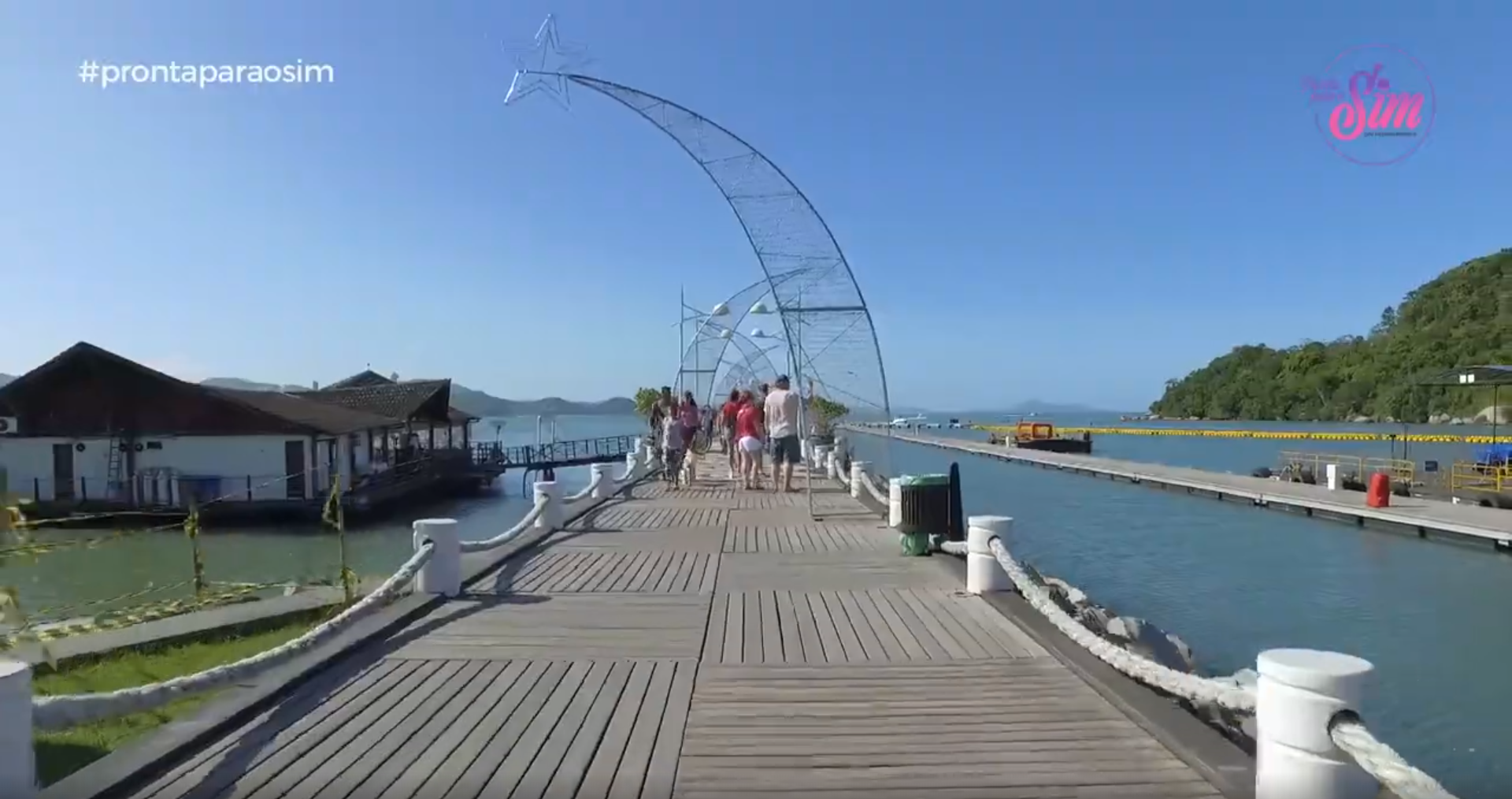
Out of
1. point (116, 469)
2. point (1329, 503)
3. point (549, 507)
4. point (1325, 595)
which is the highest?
point (116, 469)

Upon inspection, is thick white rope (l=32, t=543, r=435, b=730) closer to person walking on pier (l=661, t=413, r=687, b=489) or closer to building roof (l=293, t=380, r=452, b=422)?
person walking on pier (l=661, t=413, r=687, b=489)

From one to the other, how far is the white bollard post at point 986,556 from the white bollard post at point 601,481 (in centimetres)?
844

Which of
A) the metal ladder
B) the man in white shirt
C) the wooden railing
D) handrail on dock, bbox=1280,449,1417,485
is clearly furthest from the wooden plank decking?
the wooden railing

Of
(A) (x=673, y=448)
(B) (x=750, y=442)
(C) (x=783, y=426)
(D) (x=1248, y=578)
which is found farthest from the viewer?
(D) (x=1248, y=578)

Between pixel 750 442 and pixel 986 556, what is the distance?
9766mm

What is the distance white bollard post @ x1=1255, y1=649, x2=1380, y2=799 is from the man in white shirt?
37.8 feet

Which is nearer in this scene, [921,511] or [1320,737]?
[1320,737]

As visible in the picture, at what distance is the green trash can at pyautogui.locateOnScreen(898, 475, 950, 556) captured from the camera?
984 cm

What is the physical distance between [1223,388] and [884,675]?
6081 inches

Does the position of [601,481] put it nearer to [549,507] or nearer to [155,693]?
[549,507]

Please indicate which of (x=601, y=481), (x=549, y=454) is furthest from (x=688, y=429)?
(x=549, y=454)

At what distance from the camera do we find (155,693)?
14.5ft

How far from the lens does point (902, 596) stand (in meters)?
7.86

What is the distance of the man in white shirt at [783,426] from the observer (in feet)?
49.4
